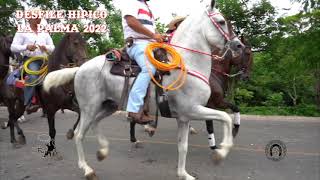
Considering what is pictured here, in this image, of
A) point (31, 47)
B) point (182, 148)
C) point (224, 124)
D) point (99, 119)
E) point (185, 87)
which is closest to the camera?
point (224, 124)

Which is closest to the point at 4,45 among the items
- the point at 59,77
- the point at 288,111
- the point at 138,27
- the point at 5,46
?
the point at 5,46

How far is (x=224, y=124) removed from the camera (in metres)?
5.14

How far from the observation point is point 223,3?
18.8 metres

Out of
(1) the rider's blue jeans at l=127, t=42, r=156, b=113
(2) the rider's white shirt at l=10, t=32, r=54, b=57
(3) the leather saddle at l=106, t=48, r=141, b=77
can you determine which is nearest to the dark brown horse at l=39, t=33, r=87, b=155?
(2) the rider's white shirt at l=10, t=32, r=54, b=57

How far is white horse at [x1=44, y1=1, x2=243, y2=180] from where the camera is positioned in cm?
531

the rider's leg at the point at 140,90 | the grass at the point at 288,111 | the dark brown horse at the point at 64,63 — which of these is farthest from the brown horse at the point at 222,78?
the grass at the point at 288,111

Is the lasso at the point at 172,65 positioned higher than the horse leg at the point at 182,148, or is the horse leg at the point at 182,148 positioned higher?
the lasso at the point at 172,65

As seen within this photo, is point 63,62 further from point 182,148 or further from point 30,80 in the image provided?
point 182,148

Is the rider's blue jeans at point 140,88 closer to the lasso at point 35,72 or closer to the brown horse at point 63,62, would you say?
the brown horse at point 63,62

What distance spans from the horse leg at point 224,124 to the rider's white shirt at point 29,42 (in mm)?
4302

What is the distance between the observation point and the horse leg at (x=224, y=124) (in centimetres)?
499

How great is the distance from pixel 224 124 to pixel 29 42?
4768mm

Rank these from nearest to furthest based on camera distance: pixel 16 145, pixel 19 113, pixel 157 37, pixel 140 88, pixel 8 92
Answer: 1. pixel 140 88
2. pixel 157 37
3. pixel 16 145
4. pixel 19 113
5. pixel 8 92

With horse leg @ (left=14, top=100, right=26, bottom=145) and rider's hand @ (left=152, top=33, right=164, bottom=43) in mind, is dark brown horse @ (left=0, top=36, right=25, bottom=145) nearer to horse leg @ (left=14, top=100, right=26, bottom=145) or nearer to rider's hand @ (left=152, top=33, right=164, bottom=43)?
horse leg @ (left=14, top=100, right=26, bottom=145)
